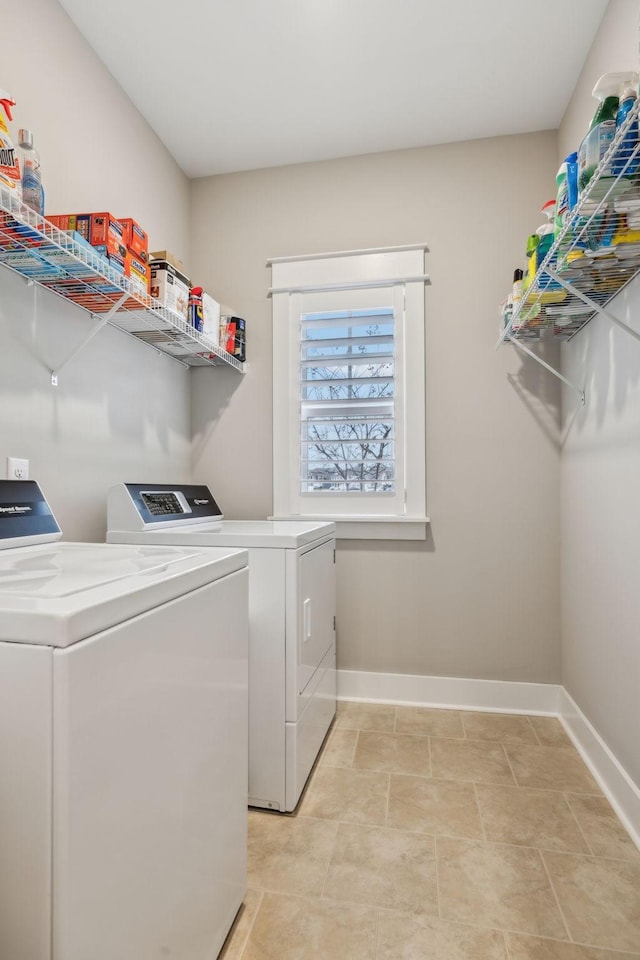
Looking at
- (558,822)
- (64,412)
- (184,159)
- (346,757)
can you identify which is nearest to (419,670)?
(346,757)

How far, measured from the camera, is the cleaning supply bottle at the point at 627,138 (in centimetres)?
107

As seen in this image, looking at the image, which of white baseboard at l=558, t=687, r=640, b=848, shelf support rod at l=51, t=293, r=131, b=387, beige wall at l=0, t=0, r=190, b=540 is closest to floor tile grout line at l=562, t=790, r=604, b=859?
white baseboard at l=558, t=687, r=640, b=848

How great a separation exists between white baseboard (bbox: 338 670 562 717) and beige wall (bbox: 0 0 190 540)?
1.40 m

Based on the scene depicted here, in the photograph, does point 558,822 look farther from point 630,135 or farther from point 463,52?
point 463,52

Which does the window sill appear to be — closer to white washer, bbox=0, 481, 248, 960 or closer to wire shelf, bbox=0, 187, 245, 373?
wire shelf, bbox=0, 187, 245, 373

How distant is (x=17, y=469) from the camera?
4.99 feet

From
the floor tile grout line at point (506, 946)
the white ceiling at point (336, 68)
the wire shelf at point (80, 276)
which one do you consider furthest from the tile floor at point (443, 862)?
the white ceiling at point (336, 68)

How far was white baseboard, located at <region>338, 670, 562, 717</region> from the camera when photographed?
7.85 ft

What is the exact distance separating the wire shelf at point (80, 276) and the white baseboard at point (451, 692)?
1748mm

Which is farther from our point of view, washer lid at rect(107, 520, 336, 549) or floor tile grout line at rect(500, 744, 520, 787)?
floor tile grout line at rect(500, 744, 520, 787)

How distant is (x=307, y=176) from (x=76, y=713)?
2.71m

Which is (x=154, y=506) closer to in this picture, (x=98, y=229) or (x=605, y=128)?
(x=98, y=229)

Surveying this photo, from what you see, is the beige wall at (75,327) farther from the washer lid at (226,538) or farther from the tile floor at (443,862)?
the tile floor at (443,862)

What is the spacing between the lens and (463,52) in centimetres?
198
